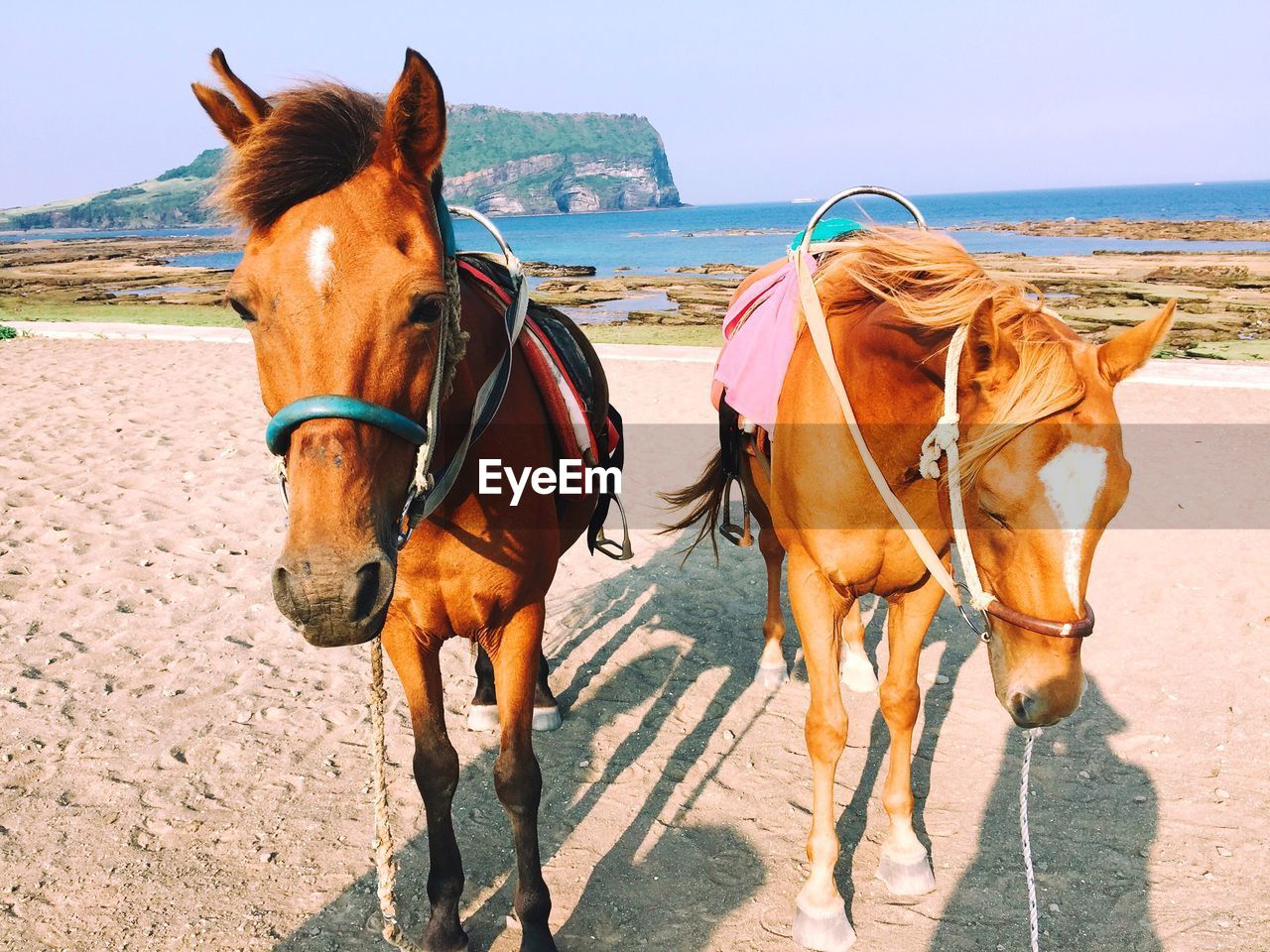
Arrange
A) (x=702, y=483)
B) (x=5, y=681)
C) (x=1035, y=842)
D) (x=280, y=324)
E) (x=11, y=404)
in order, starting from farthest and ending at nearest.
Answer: (x=11, y=404) < (x=702, y=483) < (x=5, y=681) < (x=1035, y=842) < (x=280, y=324)

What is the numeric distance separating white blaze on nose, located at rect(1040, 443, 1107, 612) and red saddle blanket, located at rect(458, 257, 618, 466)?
140cm

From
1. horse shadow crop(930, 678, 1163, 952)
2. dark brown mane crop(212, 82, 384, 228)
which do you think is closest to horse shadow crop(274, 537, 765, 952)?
horse shadow crop(930, 678, 1163, 952)

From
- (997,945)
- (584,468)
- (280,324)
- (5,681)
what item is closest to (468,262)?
(584,468)

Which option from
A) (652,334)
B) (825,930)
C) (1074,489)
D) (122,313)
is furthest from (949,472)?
(122,313)

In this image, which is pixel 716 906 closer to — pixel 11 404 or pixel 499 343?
pixel 499 343

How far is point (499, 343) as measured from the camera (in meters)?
2.28

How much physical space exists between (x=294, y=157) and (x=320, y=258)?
0.26 m

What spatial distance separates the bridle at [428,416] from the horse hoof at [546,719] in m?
1.99

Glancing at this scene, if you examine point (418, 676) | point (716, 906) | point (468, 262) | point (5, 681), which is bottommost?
point (716, 906)

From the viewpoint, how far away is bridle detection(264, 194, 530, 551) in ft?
4.76

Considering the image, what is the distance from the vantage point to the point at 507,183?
165250mm

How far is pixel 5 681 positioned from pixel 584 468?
3.07 metres

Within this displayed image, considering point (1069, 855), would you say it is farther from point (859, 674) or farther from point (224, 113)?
point (224, 113)

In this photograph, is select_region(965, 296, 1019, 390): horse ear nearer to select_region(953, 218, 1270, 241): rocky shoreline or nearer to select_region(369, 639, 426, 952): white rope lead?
select_region(369, 639, 426, 952): white rope lead
